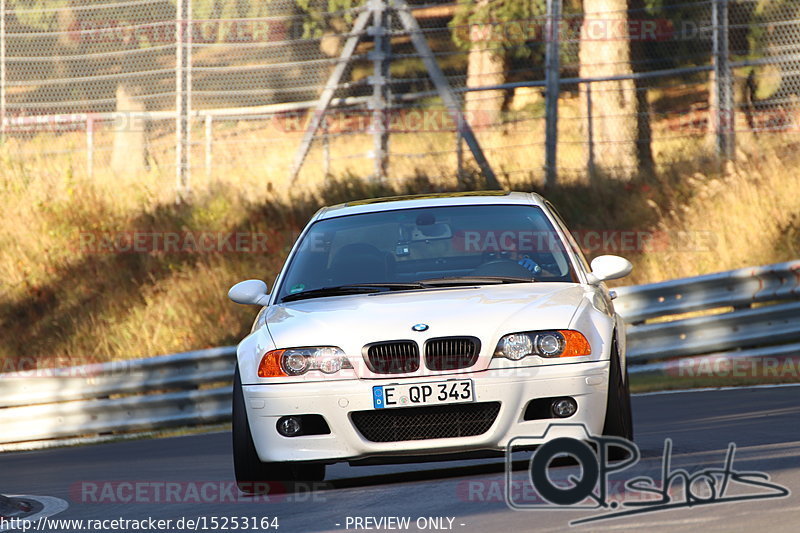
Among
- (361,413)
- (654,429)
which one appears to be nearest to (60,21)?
(654,429)

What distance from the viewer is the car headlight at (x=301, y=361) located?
7.55m

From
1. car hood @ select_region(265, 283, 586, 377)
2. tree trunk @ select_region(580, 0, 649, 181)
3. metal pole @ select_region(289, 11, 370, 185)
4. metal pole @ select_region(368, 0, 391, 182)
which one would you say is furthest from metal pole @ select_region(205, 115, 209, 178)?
car hood @ select_region(265, 283, 586, 377)

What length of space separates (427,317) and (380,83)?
13.9 m

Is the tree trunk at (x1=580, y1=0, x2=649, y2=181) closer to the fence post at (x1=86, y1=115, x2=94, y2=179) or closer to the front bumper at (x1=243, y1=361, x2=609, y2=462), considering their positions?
the fence post at (x1=86, y1=115, x2=94, y2=179)

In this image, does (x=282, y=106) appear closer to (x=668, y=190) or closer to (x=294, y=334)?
(x=668, y=190)

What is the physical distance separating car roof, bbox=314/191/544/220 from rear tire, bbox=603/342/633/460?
66.3 inches

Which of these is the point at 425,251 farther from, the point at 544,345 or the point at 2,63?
the point at 2,63

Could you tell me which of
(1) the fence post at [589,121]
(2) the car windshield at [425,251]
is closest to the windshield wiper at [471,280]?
(2) the car windshield at [425,251]

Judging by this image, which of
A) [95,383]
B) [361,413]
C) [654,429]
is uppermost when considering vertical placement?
[361,413]

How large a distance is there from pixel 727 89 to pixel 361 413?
13.4 m

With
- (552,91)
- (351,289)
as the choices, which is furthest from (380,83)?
(351,289)

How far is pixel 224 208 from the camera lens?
67.2 ft

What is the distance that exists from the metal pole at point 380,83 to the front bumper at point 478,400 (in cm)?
1353

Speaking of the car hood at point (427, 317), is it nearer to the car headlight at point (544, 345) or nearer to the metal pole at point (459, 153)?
the car headlight at point (544, 345)
